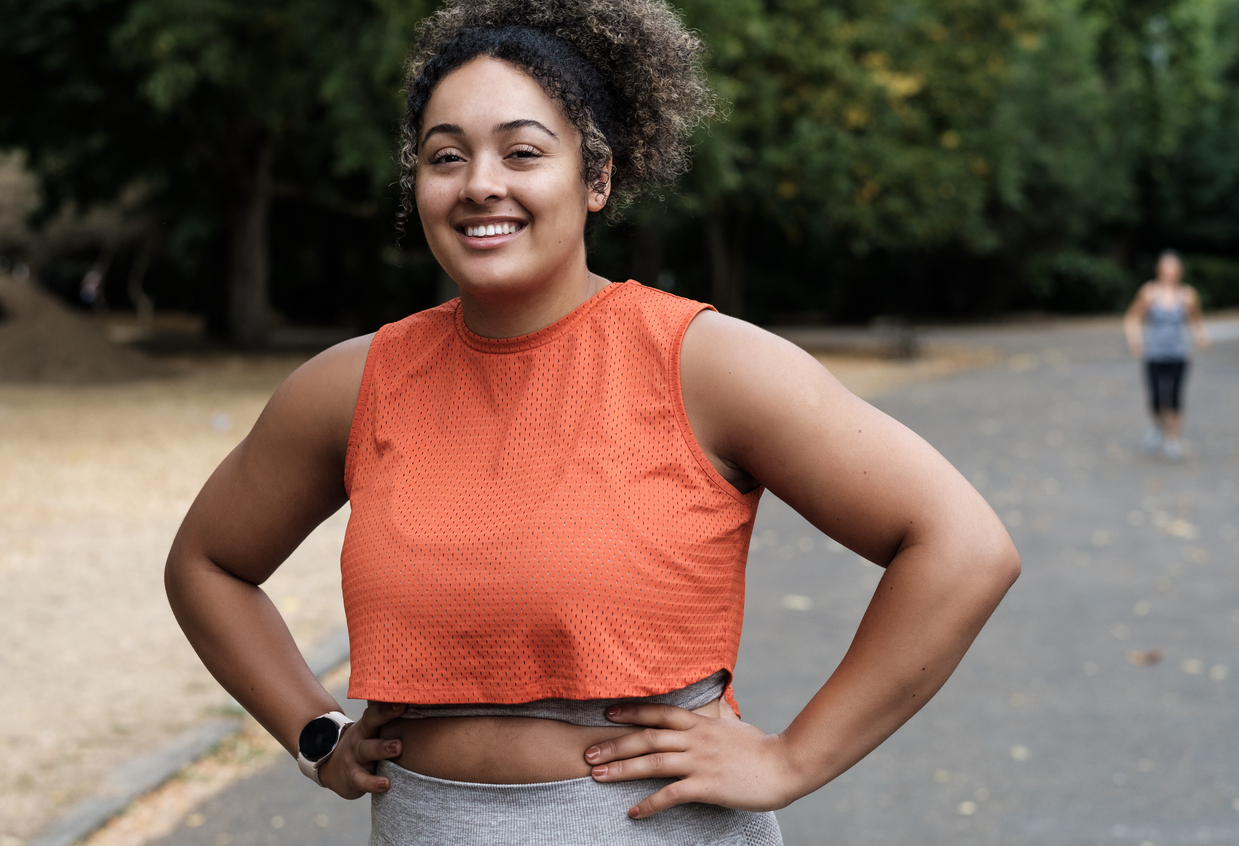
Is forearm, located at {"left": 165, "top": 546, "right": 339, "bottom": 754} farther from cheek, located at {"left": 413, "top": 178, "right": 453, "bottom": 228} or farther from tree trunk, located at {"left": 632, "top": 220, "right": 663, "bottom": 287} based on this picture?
tree trunk, located at {"left": 632, "top": 220, "right": 663, "bottom": 287}

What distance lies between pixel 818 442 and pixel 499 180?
519 millimetres

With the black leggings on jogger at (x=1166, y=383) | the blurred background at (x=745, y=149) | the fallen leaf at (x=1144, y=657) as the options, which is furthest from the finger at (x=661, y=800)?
the black leggings on jogger at (x=1166, y=383)

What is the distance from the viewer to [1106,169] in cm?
3772

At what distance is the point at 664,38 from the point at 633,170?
0.61ft

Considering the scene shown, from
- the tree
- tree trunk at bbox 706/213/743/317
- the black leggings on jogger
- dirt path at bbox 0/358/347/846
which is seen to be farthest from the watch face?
tree trunk at bbox 706/213/743/317

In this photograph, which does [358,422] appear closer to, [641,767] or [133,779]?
[641,767]

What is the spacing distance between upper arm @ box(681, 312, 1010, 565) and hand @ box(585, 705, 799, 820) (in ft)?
1.07

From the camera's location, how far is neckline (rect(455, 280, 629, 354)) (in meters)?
1.78

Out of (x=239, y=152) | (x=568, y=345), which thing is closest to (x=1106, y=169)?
(x=239, y=152)

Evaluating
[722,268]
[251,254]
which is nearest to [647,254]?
[722,268]

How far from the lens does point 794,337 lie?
29891 millimetres

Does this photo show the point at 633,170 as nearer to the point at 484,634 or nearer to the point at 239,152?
the point at 484,634

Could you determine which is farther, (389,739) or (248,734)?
(248,734)

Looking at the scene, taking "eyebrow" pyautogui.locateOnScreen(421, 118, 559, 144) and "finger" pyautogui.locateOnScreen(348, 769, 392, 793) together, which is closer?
"eyebrow" pyautogui.locateOnScreen(421, 118, 559, 144)
